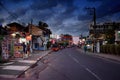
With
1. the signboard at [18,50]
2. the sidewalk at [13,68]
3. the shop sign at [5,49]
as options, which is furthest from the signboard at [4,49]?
the signboard at [18,50]

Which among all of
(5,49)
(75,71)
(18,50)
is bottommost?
(75,71)

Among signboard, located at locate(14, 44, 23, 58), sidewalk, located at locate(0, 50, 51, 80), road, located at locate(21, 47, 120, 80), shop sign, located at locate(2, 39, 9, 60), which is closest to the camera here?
road, located at locate(21, 47, 120, 80)

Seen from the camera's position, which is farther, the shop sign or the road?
the shop sign

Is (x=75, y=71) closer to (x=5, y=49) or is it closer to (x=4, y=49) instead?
(x=4, y=49)

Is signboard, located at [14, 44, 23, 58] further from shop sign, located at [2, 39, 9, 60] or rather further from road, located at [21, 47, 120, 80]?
road, located at [21, 47, 120, 80]

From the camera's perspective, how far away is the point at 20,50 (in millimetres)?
33531

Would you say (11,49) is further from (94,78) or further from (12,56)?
(94,78)

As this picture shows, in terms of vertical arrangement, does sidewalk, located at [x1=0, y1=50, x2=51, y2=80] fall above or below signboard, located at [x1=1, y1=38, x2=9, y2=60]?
below

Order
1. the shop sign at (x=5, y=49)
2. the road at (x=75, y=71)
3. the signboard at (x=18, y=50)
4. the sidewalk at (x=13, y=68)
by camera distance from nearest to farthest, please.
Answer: the road at (x=75, y=71) < the sidewalk at (x=13, y=68) < the shop sign at (x=5, y=49) < the signboard at (x=18, y=50)

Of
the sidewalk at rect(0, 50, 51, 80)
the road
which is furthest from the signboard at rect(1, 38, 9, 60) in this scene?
the road

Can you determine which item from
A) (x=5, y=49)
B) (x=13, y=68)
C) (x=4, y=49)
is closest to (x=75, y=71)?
(x=13, y=68)

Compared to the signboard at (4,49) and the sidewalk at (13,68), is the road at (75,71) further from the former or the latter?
the signboard at (4,49)

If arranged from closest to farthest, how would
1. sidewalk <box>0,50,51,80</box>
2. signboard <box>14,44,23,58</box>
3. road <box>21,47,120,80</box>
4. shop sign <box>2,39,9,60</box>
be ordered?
road <box>21,47,120,80</box> < sidewalk <box>0,50,51,80</box> < shop sign <box>2,39,9,60</box> < signboard <box>14,44,23,58</box>

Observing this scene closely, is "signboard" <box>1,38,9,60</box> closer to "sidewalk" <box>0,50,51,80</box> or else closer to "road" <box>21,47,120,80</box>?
"sidewalk" <box>0,50,51,80</box>
